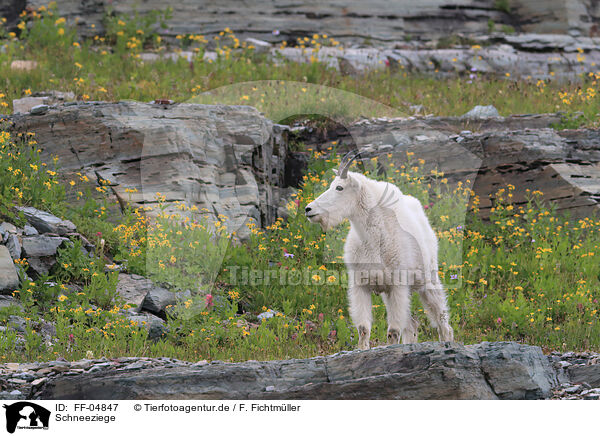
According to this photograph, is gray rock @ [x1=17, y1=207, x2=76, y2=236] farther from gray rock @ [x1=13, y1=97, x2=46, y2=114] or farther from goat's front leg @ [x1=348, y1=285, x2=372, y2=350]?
goat's front leg @ [x1=348, y1=285, x2=372, y2=350]

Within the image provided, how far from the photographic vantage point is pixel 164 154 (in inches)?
480

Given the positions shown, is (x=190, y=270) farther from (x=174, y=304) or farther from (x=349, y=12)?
(x=349, y=12)

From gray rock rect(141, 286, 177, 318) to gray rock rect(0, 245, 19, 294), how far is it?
5.51ft

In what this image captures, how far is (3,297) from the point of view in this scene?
895cm

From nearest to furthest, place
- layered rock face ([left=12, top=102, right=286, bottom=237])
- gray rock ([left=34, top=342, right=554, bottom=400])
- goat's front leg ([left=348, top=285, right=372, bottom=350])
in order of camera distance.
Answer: gray rock ([left=34, top=342, right=554, bottom=400]), goat's front leg ([left=348, top=285, right=372, bottom=350]), layered rock face ([left=12, top=102, right=286, bottom=237])

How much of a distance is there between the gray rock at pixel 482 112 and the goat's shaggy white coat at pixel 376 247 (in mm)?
7644

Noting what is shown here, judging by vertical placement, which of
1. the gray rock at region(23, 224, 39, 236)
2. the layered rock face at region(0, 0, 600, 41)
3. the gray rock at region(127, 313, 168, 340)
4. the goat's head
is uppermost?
the layered rock face at region(0, 0, 600, 41)

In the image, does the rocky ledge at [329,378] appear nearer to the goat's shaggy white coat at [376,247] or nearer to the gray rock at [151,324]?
the goat's shaggy white coat at [376,247]

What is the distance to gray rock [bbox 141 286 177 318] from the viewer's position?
958cm

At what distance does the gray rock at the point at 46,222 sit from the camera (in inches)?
400

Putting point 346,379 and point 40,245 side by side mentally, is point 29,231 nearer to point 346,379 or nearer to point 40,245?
point 40,245

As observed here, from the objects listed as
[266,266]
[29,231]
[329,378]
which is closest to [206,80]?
[266,266]

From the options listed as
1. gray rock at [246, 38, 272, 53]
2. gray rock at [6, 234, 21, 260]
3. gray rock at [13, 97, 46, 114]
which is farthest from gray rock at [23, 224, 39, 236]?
gray rock at [246, 38, 272, 53]

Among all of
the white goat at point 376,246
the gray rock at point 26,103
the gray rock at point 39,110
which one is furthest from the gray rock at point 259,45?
the white goat at point 376,246
